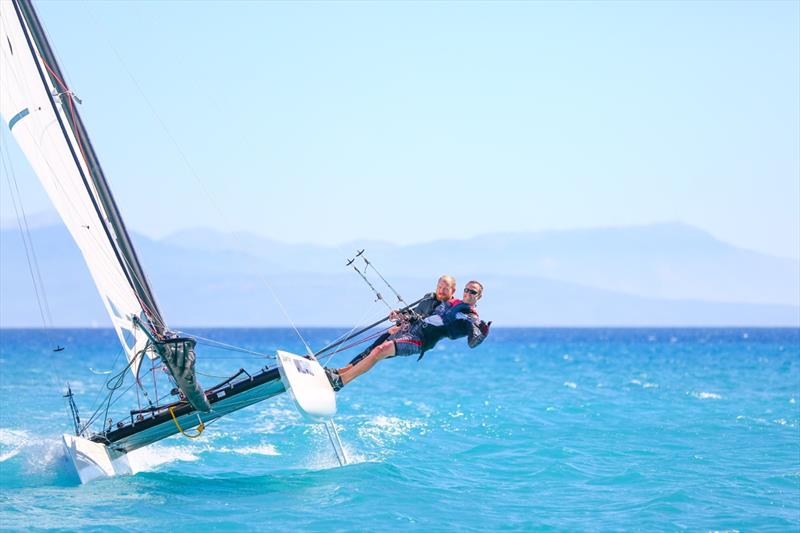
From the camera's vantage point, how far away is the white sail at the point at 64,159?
32.6 feet

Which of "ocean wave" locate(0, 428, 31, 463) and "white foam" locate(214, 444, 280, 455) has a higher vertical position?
"ocean wave" locate(0, 428, 31, 463)

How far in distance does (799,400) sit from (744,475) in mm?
10619

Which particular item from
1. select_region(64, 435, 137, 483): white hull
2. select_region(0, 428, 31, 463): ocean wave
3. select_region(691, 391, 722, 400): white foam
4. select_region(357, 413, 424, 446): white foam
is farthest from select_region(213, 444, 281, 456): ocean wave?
select_region(691, 391, 722, 400): white foam

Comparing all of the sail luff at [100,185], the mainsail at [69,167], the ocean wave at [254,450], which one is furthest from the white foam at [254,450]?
the sail luff at [100,185]

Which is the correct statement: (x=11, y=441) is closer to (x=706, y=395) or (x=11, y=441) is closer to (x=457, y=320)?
(x=457, y=320)

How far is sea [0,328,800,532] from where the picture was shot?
898 cm

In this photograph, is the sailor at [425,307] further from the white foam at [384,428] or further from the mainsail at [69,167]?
the white foam at [384,428]

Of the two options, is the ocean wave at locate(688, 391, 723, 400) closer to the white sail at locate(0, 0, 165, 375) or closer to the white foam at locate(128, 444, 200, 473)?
the white foam at locate(128, 444, 200, 473)

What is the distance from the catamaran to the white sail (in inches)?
0.4

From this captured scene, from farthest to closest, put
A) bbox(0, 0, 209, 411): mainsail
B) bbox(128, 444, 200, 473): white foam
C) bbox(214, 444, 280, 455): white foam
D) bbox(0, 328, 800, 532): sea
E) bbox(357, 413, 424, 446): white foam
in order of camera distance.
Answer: bbox(357, 413, 424, 446): white foam < bbox(214, 444, 280, 455): white foam < bbox(128, 444, 200, 473): white foam < bbox(0, 0, 209, 411): mainsail < bbox(0, 328, 800, 532): sea

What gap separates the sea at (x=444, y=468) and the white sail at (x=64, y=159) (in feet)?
4.54

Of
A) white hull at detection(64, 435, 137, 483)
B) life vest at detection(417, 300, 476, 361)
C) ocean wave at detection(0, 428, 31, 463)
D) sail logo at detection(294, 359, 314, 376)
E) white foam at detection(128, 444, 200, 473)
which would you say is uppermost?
life vest at detection(417, 300, 476, 361)

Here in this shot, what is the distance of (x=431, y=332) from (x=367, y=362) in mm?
801

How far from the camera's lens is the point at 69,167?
10062 millimetres
